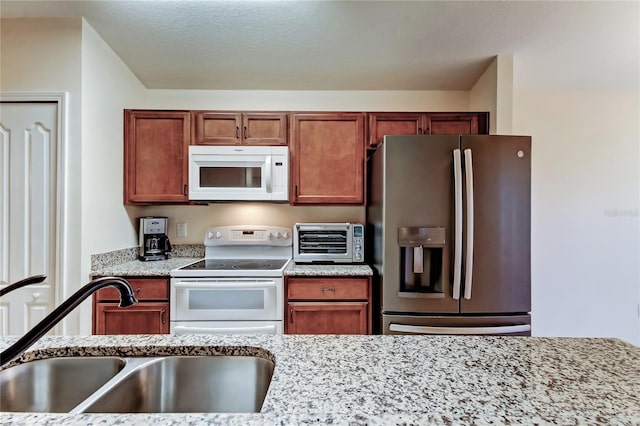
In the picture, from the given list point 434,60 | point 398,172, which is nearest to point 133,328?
point 398,172

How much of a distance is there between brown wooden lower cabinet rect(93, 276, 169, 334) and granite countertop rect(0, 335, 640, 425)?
1.16m

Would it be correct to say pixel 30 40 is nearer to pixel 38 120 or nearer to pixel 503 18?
pixel 38 120

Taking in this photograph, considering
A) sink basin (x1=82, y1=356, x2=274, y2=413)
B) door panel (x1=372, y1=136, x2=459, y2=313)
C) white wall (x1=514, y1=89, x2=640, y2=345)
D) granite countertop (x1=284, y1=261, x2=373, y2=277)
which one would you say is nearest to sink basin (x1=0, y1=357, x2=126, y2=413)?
sink basin (x1=82, y1=356, x2=274, y2=413)

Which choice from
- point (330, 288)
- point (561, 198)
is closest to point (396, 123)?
point (330, 288)

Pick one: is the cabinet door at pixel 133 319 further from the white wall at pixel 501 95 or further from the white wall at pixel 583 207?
the white wall at pixel 583 207

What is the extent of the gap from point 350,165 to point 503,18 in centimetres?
129

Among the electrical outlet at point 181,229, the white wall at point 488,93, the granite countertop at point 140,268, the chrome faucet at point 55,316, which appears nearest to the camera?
the chrome faucet at point 55,316

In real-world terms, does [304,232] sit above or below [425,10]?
below

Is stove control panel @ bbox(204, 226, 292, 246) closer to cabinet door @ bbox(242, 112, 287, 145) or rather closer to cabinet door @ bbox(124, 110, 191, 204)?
cabinet door @ bbox(124, 110, 191, 204)

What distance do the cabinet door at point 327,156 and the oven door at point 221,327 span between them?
37.8 inches

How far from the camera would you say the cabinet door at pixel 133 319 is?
202 cm

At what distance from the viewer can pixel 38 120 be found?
74.2 inches

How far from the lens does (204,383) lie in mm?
890

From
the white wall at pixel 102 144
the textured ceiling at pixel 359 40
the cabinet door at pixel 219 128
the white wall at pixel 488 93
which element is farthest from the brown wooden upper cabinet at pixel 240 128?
the white wall at pixel 488 93
